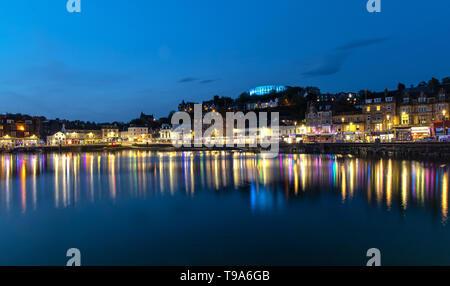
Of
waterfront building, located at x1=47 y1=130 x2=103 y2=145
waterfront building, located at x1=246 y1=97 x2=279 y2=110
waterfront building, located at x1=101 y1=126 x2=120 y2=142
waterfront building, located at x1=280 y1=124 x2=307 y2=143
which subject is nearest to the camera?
waterfront building, located at x1=280 y1=124 x2=307 y2=143

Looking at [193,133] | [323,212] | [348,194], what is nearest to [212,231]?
[323,212]

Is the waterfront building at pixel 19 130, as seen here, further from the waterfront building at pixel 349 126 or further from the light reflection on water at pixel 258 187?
the waterfront building at pixel 349 126

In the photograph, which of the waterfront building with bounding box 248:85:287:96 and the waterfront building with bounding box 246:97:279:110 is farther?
the waterfront building with bounding box 248:85:287:96

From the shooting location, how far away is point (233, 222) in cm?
1410

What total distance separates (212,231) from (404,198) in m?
10.6

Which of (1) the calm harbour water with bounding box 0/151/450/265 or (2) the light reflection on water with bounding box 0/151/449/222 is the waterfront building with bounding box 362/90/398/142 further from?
(1) the calm harbour water with bounding box 0/151/450/265

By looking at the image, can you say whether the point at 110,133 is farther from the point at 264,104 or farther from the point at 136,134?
the point at 264,104

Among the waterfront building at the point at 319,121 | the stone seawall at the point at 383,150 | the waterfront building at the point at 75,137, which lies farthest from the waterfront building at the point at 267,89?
the stone seawall at the point at 383,150

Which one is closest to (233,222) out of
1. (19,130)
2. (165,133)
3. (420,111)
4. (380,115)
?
(420,111)

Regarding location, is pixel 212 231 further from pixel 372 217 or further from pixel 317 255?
pixel 372 217

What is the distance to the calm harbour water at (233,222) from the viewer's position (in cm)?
1065

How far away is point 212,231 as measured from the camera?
13.0 m

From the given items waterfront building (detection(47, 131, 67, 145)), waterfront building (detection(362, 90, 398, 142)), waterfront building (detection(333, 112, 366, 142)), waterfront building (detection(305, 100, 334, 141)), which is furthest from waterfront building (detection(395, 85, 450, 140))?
waterfront building (detection(47, 131, 67, 145))

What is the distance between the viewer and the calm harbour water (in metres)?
10.6
